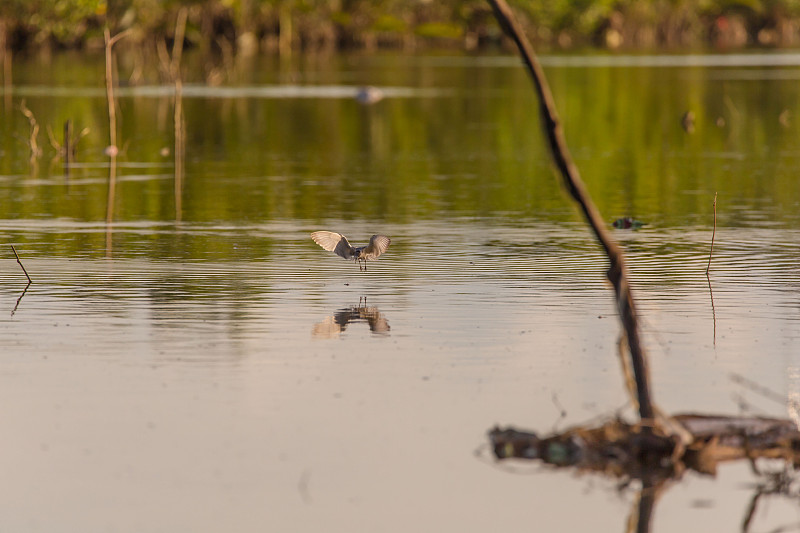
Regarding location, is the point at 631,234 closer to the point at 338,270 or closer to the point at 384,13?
the point at 338,270

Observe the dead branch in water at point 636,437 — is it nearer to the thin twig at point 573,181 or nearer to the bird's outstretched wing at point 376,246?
the thin twig at point 573,181

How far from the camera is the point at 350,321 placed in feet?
41.9

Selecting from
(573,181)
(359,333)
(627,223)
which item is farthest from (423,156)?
(573,181)

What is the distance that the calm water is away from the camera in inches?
326

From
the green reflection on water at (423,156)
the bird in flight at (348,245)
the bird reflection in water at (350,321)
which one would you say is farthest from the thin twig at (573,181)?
the green reflection on water at (423,156)

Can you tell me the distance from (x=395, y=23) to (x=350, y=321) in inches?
3769

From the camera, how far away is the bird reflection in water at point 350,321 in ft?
40.3

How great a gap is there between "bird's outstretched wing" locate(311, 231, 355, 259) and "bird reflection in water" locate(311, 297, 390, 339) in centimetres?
121

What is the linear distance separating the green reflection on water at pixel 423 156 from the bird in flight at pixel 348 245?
525 cm

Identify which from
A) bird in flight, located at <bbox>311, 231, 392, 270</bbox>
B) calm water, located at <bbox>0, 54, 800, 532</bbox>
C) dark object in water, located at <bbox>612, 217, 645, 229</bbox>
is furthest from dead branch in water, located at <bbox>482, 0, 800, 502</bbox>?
dark object in water, located at <bbox>612, 217, 645, 229</bbox>

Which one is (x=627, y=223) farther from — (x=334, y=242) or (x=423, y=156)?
(x=423, y=156)

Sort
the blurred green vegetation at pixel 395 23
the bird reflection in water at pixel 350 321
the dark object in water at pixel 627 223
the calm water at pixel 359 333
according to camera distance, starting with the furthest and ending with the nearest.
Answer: the blurred green vegetation at pixel 395 23, the dark object in water at pixel 627 223, the bird reflection in water at pixel 350 321, the calm water at pixel 359 333

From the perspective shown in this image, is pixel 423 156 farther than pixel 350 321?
Yes

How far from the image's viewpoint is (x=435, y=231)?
755 inches
